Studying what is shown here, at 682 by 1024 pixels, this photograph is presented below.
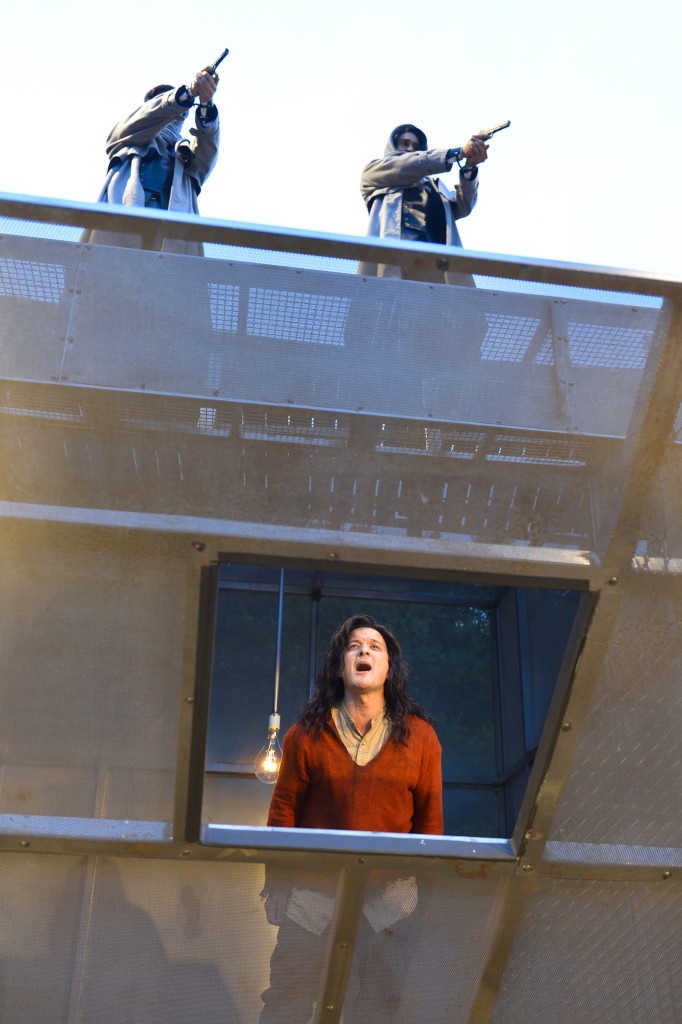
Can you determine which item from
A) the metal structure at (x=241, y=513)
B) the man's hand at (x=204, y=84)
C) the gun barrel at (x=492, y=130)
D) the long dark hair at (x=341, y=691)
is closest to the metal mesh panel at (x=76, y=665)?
the metal structure at (x=241, y=513)

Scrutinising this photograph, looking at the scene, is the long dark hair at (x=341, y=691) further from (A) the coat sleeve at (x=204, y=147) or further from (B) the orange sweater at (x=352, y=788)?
(A) the coat sleeve at (x=204, y=147)

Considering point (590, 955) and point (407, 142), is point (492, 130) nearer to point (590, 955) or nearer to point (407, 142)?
point (407, 142)

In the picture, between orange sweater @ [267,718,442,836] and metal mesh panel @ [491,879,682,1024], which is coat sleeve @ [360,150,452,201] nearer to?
orange sweater @ [267,718,442,836]

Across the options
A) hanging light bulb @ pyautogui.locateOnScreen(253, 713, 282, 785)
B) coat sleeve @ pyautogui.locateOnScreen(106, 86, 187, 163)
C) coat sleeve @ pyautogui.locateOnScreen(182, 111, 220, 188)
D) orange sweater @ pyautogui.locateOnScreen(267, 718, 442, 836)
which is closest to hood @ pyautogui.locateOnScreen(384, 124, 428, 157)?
coat sleeve @ pyautogui.locateOnScreen(182, 111, 220, 188)

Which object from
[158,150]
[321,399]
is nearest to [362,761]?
[321,399]

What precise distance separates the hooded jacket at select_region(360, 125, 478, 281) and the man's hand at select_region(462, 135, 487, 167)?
0.05 m

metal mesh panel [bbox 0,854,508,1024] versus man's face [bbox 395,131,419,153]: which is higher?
man's face [bbox 395,131,419,153]

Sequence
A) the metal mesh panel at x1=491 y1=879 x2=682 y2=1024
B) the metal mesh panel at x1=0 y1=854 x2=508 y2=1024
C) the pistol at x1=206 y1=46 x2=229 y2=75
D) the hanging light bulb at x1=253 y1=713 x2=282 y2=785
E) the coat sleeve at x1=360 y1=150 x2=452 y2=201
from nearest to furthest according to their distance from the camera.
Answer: the metal mesh panel at x1=0 y1=854 x2=508 y2=1024, the metal mesh panel at x1=491 y1=879 x2=682 y2=1024, the pistol at x1=206 y1=46 x2=229 y2=75, the coat sleeve at x1=360 y1=150 x2=452 y2=201, the hanging light bulb at x1=253 y1=713 x2=282 y2=785

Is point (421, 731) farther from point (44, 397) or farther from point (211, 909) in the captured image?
point (44, 397)

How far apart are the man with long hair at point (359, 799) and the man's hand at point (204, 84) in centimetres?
199

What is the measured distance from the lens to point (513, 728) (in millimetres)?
6805

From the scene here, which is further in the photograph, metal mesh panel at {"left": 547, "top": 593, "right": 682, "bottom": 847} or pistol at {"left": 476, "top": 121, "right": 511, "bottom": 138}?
pistol at {"left": 476, "top": 121, "right": 511, "bottom": 138}

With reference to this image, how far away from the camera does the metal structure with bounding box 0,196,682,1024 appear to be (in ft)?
5.72

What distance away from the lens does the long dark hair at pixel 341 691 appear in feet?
7.76
